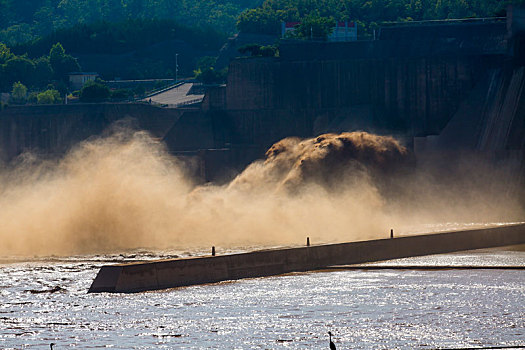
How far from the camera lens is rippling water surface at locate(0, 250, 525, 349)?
102 ft

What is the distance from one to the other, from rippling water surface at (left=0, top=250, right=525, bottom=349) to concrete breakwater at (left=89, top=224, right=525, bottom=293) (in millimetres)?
668

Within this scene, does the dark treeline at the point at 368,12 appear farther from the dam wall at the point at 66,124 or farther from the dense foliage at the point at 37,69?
the dam wall at the point at 66,124

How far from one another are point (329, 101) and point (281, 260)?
52703mm

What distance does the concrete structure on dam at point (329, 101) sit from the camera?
289 ft

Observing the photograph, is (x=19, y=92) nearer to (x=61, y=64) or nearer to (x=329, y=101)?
(x=61, y=64)

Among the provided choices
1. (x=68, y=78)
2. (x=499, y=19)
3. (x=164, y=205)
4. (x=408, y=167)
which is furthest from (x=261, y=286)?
(x=68, y=78)

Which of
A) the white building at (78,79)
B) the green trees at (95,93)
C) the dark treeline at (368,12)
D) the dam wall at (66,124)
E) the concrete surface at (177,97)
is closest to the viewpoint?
the dam wall at (66,124)

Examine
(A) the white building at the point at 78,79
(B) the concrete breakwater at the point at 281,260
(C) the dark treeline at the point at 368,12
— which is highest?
(C) the dark treeline at the point at 368,12

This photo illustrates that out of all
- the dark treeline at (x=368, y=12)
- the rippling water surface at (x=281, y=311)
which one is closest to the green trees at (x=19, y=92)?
the dark treeline at (x=368, y=12)

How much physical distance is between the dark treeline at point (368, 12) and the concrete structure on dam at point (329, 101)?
57.4 meters

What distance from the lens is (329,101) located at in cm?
9669

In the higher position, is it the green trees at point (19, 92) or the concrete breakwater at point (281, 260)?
the concrete breakwater at point (281, 260)

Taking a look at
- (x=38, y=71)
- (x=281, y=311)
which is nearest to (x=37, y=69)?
(x=38, y=71)

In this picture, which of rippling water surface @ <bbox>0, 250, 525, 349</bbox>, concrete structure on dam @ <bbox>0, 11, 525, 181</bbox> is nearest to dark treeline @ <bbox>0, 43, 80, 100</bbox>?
concrete structure on dam @ <bbox>0, 11, 525, 181</bbox>
